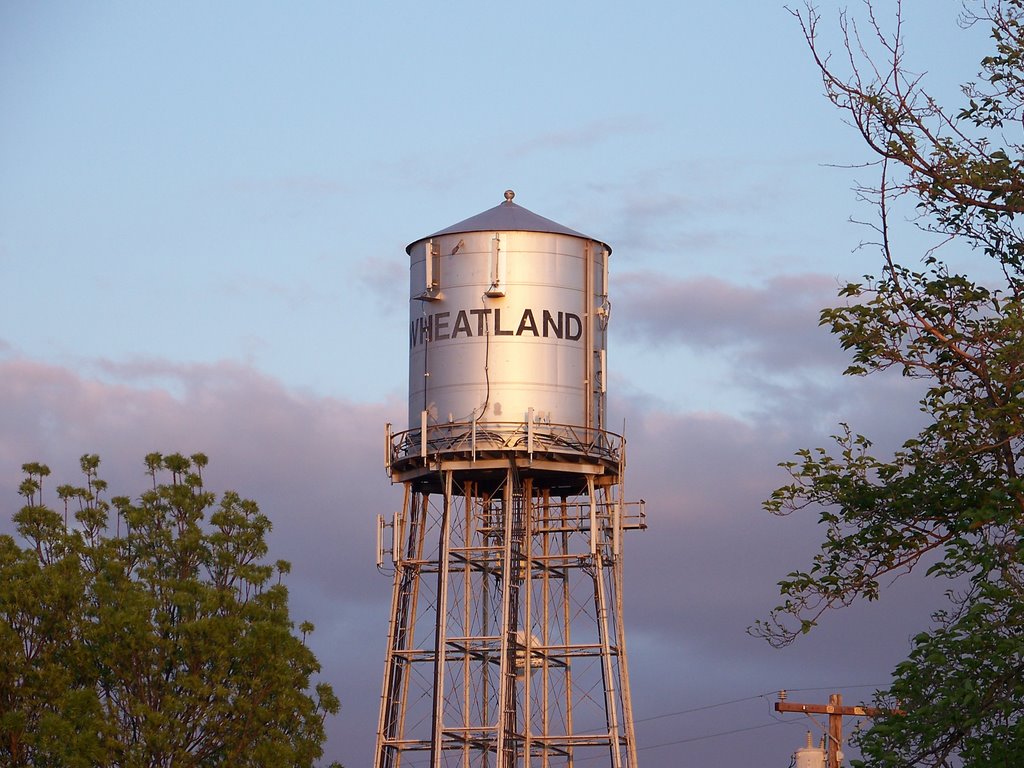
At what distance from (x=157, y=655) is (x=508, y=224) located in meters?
13.7

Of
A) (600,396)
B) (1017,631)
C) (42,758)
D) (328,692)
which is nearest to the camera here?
(1017,631)

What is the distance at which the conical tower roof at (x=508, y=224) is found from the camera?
155ft

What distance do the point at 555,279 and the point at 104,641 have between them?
14.0 m

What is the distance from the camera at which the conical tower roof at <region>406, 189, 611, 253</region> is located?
155ft

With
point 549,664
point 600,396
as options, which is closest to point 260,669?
point 549,664

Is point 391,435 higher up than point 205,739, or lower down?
higher up

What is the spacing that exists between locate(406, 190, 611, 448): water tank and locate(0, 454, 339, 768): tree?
614cm

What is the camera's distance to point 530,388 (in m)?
46.3

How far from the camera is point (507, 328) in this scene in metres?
46.3

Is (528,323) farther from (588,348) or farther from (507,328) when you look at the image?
→ (588,348)

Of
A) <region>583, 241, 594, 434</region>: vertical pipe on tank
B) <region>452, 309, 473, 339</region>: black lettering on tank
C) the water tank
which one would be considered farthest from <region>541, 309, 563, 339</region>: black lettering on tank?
<region>452, 309, 473, 339</region>: black lettering on tank

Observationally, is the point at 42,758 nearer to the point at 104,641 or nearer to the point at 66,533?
the point at 104,641

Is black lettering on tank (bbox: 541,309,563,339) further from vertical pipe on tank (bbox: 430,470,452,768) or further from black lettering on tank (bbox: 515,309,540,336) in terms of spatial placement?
vertical pipe on tank (bbox: 430,470,452,768)

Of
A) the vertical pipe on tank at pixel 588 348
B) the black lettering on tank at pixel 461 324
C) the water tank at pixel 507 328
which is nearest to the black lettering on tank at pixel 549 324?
the water tank at pixel 507 328
